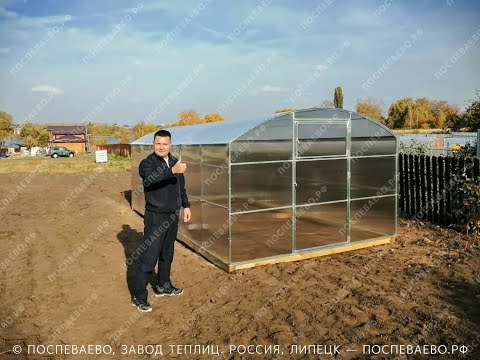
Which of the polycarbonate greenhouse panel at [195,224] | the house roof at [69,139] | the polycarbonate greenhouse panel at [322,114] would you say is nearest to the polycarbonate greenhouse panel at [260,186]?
the polycarbonate greenhouse panel at [322,114]

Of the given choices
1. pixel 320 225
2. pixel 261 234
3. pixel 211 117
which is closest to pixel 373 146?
pixel 320 225

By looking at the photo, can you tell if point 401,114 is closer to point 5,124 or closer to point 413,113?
point 413,113

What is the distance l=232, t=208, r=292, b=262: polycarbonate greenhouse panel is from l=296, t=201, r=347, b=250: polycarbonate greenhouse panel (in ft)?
0.88

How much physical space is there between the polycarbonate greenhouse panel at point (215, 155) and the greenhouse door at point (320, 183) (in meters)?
1.36

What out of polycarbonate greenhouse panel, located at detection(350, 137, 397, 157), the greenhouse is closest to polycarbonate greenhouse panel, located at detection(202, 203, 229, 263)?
the greenhouse

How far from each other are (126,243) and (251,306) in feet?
13.6

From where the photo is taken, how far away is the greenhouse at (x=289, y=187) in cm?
653

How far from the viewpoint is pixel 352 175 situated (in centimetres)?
766

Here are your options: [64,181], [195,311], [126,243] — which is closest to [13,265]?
[126,243]

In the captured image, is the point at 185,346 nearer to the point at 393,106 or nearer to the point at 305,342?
the point at 305,342

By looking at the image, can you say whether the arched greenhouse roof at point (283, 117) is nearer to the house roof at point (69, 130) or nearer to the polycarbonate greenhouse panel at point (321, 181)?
the polycarbonate greenhouse panel at point (321, 181)

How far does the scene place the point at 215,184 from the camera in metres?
6.80

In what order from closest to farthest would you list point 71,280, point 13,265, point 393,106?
1. point 71,280
2. point 13,265
3. point 393,106

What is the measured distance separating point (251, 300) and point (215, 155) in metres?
2.59
